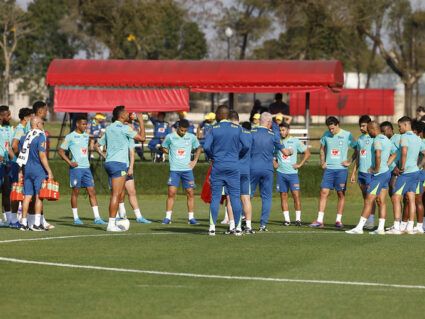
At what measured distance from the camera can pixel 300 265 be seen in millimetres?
10766

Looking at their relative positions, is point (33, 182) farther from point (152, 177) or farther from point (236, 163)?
point (152, 177)

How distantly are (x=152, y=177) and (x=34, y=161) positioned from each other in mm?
11154

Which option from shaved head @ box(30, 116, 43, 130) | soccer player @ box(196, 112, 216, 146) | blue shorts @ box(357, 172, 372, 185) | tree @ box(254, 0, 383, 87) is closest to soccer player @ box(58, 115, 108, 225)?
shaved head @ box(30, 116, 43, 130)

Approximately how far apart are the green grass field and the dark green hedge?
9616 mm

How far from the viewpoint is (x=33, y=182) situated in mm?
14430

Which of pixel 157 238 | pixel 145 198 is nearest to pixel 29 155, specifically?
Answer: pixel 157 238

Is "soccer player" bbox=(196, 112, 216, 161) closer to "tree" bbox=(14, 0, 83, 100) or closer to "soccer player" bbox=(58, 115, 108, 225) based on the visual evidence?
"soccer player" bbox=(58, 115, 108, 225)

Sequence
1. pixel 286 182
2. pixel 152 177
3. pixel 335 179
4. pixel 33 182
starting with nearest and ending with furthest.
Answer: pixel 33 182 < pixel 335 179 < pixel 286 182 < pixel 152 177

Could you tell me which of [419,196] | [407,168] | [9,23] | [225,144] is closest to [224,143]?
[225,144]

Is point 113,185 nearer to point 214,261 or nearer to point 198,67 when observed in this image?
point 214,261

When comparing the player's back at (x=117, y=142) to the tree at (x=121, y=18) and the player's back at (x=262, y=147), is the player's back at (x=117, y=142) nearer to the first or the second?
the player's back at (x=262, y=147)

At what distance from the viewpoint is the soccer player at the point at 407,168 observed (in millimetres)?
14383

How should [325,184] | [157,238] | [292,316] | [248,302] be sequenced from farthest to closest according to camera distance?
1. [325,184]
2. [157,238]
3. [248,302]
4. [292,316]

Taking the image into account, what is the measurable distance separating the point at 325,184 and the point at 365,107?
53129 mm
